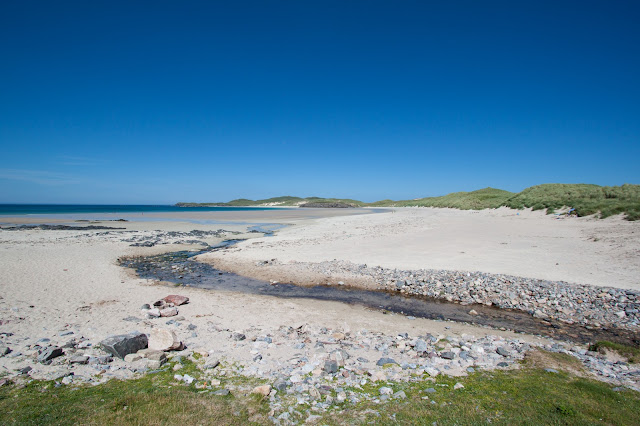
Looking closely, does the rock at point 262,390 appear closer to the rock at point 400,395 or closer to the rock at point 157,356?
the rock at point 400,395

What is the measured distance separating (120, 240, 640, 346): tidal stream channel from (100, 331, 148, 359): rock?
6150mm

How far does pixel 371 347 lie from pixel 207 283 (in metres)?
9.41

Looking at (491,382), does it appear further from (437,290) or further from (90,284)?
(90,284)

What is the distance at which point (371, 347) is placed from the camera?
281 inches

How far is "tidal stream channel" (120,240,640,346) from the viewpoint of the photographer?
8463mm

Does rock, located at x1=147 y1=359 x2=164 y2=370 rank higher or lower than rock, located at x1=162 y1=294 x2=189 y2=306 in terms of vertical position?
higher

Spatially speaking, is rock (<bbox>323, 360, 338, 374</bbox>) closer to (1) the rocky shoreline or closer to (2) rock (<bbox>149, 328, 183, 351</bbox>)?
(2) rock (<bbox>149, 328, 183, 351</bbox>)

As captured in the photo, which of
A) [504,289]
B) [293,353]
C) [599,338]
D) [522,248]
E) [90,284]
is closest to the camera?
[293,353]

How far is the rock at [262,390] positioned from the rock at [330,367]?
126 cm

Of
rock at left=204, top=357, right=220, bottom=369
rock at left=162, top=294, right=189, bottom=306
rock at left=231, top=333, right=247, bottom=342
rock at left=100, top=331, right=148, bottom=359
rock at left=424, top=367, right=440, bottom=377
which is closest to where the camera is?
rock at left=424, top=367, right=440, bottom=377

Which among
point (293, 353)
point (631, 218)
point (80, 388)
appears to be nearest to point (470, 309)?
point (293, 353)

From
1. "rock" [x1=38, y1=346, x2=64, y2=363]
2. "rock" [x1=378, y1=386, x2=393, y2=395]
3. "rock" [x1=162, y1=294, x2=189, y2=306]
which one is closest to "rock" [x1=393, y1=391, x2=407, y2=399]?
"rock" [x1=378, y1=386, x2=393, y2=395]

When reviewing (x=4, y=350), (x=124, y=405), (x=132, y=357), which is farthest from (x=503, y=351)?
(x=4, y=350)

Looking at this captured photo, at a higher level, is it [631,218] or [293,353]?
[631,218]
